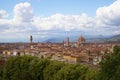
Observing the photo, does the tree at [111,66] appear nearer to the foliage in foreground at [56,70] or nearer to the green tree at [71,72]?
the foliage in foreground at [56,70]

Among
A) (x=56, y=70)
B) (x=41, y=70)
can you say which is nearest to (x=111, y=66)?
(x=56, y=70)

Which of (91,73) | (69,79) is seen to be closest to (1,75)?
(69,79)

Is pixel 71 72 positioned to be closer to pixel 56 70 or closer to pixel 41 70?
pixel 56 70

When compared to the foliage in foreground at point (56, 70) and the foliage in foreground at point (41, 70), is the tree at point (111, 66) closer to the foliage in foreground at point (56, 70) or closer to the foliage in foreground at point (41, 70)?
the foliage in foreground at point (56, 70)

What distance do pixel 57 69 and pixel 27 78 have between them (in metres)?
5.24

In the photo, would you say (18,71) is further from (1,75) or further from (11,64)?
(1,75)

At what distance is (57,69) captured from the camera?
156ft

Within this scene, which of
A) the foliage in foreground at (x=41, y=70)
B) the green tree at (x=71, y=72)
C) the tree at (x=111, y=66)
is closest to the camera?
the tree at (x=111, y=66)

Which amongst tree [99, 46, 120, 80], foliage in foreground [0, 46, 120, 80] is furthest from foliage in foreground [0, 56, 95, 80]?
tree [99, 46, 120, 80]

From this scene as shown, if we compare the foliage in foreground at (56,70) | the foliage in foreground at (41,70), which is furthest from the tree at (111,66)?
the foliage in foreground at (41,70)

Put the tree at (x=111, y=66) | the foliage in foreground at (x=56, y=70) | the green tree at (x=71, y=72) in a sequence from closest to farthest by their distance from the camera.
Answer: the tree at (x=111, y=66)
the foliage in foreground at (x=56, y=70)
the green tree at (x=71, y=72)

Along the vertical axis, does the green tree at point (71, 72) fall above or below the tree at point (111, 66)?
below

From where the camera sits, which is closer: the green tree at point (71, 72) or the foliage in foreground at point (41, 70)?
the green tree at point (71, 72)

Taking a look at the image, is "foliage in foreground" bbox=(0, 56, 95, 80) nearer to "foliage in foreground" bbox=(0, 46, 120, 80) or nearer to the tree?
"foliage in foreground" bbox=(0, 46, 120, 80)
